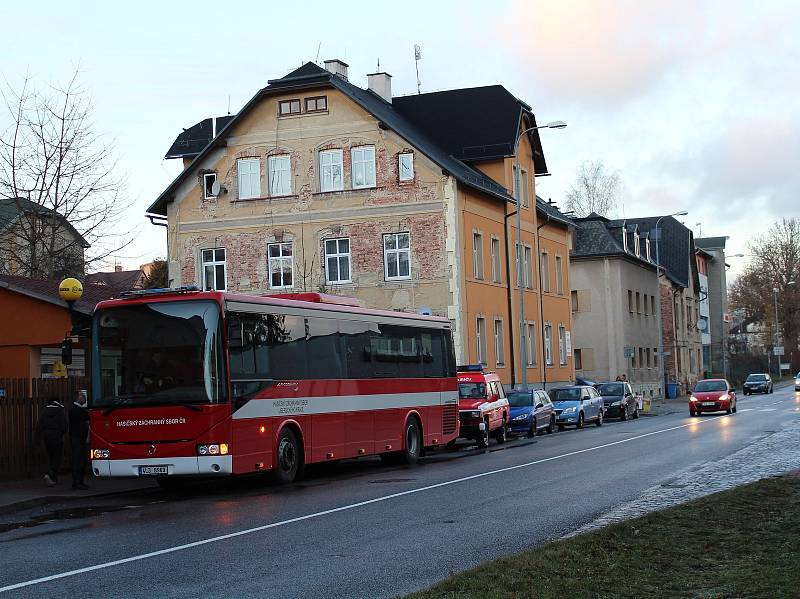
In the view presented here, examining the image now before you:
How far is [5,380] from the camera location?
72.7 feet

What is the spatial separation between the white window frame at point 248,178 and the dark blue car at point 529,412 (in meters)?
15.1

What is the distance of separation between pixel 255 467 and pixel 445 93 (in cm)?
3769

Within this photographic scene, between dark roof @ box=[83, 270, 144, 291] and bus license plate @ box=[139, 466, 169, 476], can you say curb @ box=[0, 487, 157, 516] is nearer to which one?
bus license plate @ box=[139, 466, 169, 476]

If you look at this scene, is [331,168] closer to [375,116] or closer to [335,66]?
[375,116]

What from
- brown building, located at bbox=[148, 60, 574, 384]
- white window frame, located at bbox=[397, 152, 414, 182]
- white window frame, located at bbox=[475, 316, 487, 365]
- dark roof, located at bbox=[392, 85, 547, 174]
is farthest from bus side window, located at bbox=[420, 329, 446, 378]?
dark roof, located at bbox=[392, 85, 547, 174]

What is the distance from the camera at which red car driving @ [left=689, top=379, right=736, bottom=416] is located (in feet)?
167

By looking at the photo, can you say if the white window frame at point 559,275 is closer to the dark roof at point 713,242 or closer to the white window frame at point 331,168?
the white window frame at point 331,168

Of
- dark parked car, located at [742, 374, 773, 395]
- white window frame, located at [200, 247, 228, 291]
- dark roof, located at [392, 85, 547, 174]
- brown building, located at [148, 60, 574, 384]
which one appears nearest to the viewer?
brown building, located at [148, 60, 574, 384]

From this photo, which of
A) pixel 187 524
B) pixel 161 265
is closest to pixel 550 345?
pixel 161 265

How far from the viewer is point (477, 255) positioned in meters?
49.1

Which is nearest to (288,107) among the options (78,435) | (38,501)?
(78,435)

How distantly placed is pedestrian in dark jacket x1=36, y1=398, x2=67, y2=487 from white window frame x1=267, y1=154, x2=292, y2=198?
89.8 ft

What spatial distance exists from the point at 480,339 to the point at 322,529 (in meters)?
34.8

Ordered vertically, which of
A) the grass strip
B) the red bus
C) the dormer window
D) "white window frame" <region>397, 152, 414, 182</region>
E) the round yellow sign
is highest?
the dormer window
